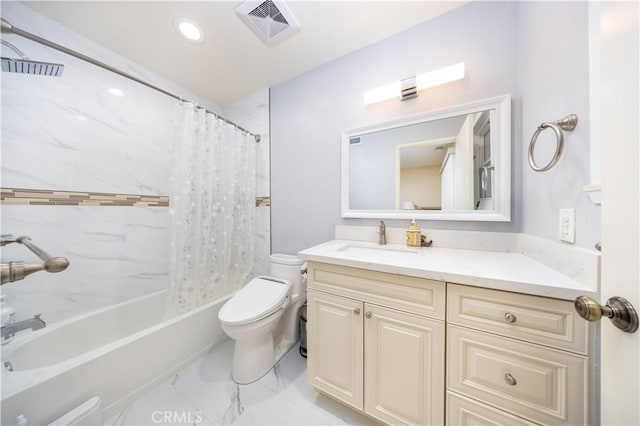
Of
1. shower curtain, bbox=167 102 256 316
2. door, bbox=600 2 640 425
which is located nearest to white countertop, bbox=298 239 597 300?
door, bbox=600 2 640 425

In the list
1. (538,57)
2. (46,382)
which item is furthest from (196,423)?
(538,57)

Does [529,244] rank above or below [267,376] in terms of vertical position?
above

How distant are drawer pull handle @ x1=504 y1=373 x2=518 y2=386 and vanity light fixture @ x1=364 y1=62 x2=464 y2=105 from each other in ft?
4.59

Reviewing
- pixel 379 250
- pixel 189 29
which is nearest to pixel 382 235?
pixel 379 250

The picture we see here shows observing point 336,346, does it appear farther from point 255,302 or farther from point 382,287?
point 255,302

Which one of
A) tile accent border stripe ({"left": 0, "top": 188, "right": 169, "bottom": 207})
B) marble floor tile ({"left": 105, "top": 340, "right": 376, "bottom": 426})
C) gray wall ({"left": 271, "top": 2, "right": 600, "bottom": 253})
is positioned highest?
gray wall ({"left": 271, "top": 2, "right": 600, "bottom": 253})

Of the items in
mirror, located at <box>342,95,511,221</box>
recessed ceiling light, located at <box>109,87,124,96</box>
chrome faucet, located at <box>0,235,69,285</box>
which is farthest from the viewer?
recessed ceiling light, located at <box>109,87,124,96</box>

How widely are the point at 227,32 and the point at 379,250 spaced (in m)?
1.73

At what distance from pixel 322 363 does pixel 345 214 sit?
0.91 meters

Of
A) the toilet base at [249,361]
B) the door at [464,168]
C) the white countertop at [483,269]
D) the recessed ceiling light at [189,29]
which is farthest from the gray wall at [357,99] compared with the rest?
the toilet base at [249,361]

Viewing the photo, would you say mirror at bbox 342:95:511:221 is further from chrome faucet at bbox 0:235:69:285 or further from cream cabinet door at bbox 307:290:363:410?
chrome faucet at bbox 0:235:69:285

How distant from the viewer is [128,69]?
1572mm

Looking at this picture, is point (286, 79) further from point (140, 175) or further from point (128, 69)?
point (140, 175)

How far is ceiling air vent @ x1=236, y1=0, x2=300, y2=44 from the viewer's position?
1.18 meters
